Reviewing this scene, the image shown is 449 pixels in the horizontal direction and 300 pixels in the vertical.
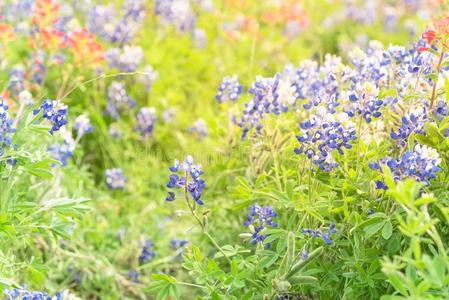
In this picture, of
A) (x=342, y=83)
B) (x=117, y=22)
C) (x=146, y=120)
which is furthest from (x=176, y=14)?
(x=342, y=83)

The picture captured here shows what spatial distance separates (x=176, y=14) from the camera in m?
5.25

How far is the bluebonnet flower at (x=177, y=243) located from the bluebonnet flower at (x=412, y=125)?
130 centimetres

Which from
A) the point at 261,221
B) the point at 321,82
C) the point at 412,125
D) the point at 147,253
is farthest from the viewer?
the point at 147,253

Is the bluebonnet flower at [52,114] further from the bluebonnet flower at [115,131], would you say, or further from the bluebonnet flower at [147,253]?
the bluebonnet flower at [115,131]

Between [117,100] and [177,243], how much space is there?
1.23m

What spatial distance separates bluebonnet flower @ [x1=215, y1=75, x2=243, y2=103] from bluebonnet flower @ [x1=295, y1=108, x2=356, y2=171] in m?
0.94

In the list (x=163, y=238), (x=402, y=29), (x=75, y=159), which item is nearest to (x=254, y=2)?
(x=402, y=29)

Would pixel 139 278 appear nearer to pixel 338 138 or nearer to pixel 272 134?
pixel 272 134

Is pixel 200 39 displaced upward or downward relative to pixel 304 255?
upward

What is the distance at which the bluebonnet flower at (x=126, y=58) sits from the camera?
4.46 m

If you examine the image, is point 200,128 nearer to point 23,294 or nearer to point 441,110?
point 441,110

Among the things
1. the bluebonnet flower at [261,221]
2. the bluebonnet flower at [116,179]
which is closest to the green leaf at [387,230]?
the bluebonnet flower at [261,221]

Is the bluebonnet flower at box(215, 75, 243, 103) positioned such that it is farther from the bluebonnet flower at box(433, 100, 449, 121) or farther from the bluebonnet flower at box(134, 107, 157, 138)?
the bluebonnet flower at box(433, 100, 449, 121)

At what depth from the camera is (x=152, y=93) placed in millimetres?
4668
